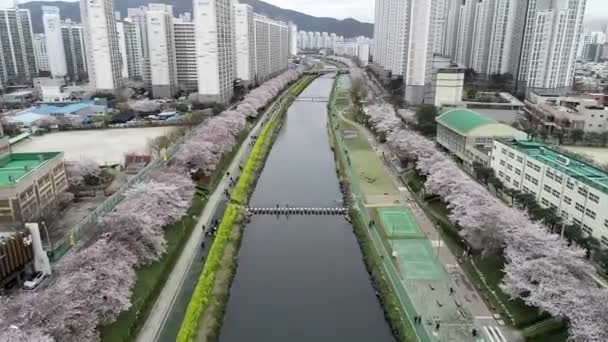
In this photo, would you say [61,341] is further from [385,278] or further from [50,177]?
[50,177]

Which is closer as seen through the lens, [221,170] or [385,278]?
[385,278]

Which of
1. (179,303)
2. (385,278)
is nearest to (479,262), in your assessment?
(385,278)

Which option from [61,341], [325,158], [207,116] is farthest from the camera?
[207,116]

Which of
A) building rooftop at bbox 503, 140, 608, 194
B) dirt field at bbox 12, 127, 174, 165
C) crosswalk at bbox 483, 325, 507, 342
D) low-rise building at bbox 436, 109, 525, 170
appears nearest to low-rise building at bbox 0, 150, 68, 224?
dirt field at bbox 12, 127, 174, 165

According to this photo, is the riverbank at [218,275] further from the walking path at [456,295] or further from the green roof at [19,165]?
the green roof at [19,165]

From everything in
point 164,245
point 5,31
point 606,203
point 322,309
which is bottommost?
point 322,309

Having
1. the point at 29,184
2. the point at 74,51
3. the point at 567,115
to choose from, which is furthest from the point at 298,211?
the point at 74,51

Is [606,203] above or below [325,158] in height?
above

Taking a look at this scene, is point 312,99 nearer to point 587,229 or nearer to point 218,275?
point 587,229
